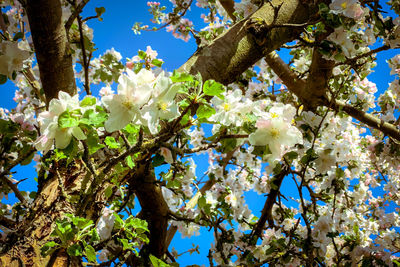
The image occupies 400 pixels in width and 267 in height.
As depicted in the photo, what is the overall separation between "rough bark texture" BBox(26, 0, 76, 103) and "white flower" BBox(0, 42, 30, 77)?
0.08 m

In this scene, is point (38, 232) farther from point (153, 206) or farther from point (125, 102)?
point (153, 206)

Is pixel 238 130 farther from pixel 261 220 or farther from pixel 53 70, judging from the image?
pixel 261 220

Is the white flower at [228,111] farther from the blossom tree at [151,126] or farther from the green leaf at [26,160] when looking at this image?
the green leaf at [26,160]

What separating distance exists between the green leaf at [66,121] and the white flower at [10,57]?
0.82 metres

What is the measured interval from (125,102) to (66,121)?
14cm

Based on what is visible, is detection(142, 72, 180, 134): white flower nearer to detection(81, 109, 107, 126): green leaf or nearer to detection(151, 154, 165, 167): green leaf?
detection(81, 109, 107, 126): green leaf

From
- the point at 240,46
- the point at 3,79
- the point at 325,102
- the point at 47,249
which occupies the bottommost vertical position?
the point at 47,249

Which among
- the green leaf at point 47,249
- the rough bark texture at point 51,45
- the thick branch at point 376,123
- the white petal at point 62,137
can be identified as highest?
the thick branch at point 376,123

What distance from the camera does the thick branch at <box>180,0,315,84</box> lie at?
47.6 inches

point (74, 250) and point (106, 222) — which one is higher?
point (106, 222)

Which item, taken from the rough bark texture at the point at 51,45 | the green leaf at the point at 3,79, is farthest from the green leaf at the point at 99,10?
the green leaf at the point at 3,79

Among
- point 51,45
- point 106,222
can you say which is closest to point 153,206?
point 106,222

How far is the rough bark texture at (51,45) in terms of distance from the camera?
1.08 m

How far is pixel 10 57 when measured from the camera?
1161mm
